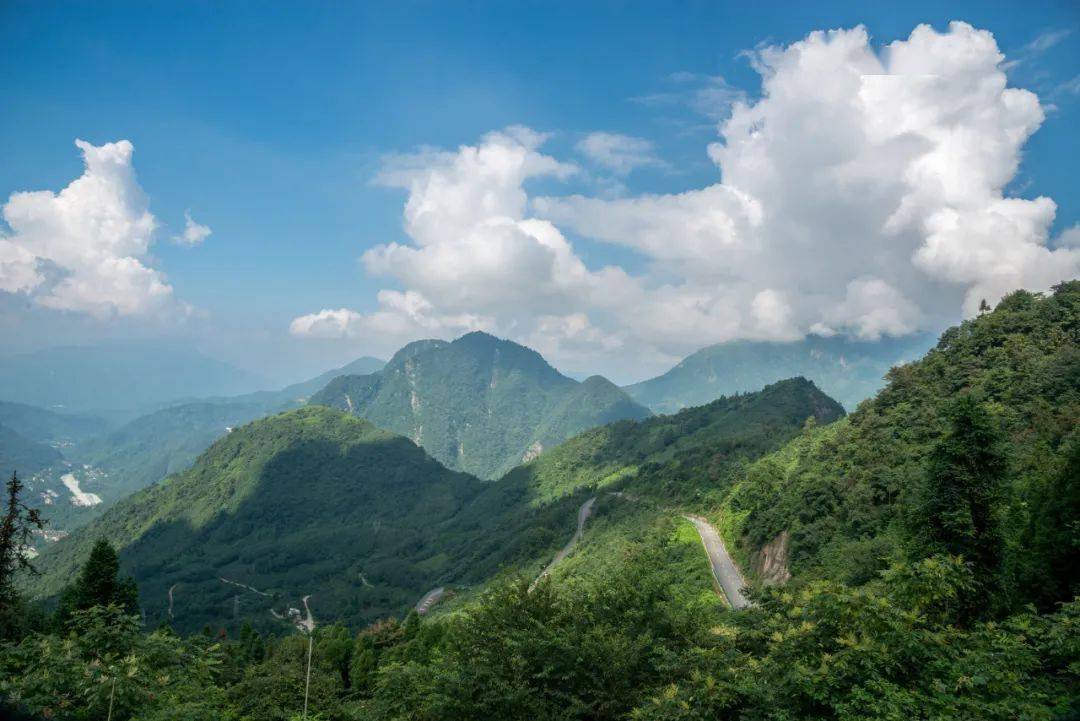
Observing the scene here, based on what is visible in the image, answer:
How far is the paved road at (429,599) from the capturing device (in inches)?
4447

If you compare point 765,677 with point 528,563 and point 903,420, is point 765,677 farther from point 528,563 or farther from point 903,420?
point 528,563

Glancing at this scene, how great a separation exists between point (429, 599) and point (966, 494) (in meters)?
118

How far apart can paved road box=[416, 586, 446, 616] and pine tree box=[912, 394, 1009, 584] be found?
10190cm

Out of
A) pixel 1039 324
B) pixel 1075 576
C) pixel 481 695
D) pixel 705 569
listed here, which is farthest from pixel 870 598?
pixel 1039 324

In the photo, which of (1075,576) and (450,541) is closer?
(1075,576)

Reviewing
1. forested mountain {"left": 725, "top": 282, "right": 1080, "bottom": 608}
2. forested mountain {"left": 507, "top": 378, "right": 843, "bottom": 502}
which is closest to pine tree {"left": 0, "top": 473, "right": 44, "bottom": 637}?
forested mountain {"left": 725, "top": 282, "right": 1080, "bottom": 608}

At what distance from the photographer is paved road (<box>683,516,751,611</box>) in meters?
45.0

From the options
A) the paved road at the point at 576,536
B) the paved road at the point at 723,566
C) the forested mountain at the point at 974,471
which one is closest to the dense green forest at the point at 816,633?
the forested mountain at the point at 974,471

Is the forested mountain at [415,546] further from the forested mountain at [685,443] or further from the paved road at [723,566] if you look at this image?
the paved road at [723,566]

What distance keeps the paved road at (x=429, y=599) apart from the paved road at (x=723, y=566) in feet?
212

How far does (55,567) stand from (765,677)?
780 ft

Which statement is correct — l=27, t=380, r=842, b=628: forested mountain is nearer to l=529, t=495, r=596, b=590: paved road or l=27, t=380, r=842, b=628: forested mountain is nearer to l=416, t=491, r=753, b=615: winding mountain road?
l=529, t=495, r=596, b=590: paved road

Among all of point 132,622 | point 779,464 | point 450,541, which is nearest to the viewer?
point 132,622

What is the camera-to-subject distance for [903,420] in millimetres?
49406
